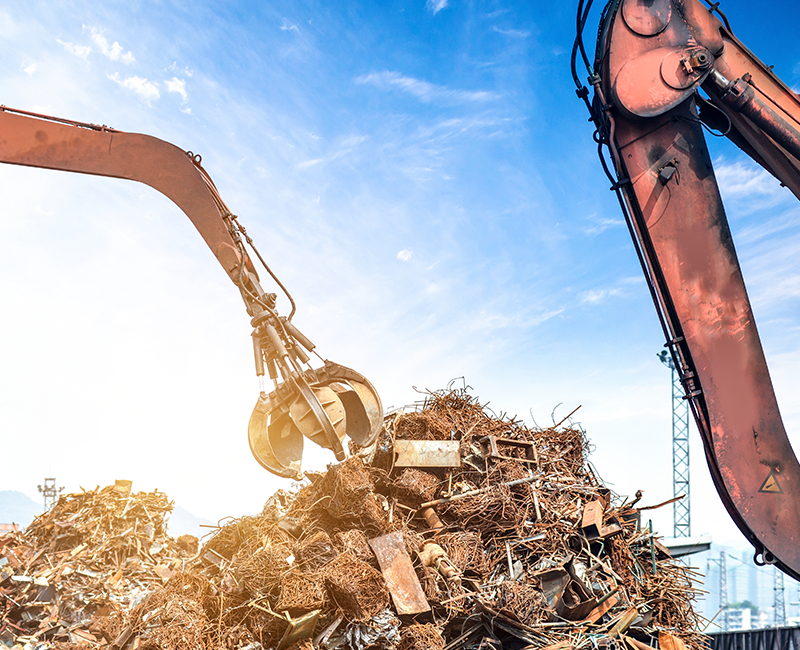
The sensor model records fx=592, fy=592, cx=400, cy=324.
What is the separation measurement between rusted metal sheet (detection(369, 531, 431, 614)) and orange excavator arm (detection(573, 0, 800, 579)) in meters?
3.00

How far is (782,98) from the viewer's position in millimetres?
5699

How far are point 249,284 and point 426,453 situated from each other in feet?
9.43

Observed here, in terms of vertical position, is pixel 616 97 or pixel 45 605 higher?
pixel 616 97

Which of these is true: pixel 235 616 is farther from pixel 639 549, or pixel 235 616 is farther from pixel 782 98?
pixel 782 98

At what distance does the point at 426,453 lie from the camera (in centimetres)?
707

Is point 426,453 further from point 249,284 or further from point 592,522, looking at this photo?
point 249,284

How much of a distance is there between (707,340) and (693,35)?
299cm

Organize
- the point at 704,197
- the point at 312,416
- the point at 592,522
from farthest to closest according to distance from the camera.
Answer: the point at 592,522
the point at 312,416
the point at 704,197

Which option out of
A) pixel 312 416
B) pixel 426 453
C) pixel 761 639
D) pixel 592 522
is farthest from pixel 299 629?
pixel 761 639

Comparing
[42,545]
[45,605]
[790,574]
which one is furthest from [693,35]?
[42,545]

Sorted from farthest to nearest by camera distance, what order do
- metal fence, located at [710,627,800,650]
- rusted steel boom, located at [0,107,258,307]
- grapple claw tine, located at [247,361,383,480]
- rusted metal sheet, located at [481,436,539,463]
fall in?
1. metal fence, located at [710,627,800,650]
2. rusted metal sheet, located at [481,436,539,463]
3. rusted steel boom, located at [0,107,258,307]
4. grapple claw tine, located at [247,361,383,480]

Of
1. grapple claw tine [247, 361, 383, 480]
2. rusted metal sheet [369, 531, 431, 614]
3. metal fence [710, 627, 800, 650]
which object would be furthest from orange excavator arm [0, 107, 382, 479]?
metal fence [710, 627, 800, 650]

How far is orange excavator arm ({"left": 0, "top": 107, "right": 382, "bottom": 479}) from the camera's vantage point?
20.5ft

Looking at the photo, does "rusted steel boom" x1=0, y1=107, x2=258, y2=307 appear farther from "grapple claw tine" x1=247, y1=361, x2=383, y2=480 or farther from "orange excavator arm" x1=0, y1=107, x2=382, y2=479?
"grapple claw tine" x1=247, y1=361, x2=383, y2=480
